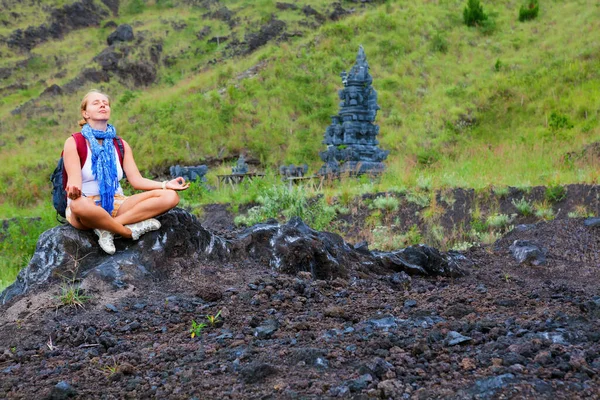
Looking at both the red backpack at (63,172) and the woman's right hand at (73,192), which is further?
the red backpack at (63,172)

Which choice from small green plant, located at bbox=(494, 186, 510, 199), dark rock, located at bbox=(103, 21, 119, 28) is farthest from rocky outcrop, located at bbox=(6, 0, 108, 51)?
small green plant, located at bbox=(494, 186, 510, 199)

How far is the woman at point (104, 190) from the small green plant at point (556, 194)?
6.62m

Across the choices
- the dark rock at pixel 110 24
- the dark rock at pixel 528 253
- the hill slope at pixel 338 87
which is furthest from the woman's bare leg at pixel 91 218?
the dark rock at pixel 110 24

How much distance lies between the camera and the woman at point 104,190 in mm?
4555

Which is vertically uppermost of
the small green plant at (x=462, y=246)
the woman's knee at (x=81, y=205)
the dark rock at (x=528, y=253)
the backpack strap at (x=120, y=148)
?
the backpack strap at (x=120, y=148)

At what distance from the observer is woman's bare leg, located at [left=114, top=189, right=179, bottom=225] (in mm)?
4758

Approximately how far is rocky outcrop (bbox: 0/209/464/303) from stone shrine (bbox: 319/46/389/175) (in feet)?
35.5

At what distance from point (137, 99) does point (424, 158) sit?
43.3 ft

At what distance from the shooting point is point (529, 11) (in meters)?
26.4

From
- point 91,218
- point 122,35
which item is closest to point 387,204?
point 91,218

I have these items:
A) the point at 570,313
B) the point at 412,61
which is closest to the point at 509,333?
the point at 570,313

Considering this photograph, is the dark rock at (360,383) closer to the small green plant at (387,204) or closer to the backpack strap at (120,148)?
the backpack strap at (120,148)

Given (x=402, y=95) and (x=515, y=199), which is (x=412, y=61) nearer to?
(x=402, y=95)

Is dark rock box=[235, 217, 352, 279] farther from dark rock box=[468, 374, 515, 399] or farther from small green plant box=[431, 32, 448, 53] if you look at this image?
small green plant box=[431, 32, 448, 53]
